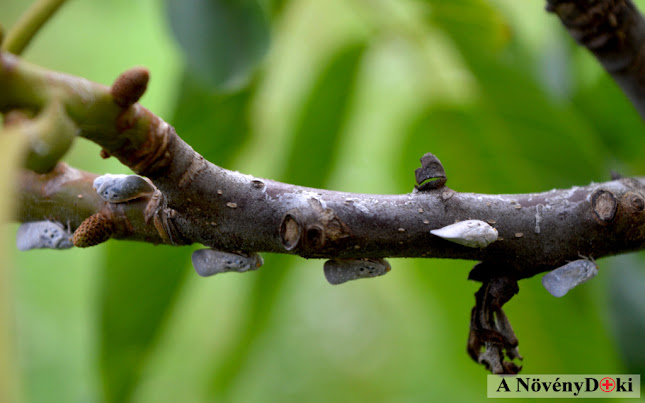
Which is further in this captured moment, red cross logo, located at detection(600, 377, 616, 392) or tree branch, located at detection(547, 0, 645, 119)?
red cross logo, located at detection(600, 377, 616, 392)

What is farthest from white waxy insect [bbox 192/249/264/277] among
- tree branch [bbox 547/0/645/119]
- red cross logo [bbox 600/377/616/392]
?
red cross logo [bbox 600/377/616/392]

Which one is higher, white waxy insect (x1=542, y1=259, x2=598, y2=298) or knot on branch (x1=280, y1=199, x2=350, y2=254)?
white waxy insect (x1=542, y1=259, x2=598, y2=298)

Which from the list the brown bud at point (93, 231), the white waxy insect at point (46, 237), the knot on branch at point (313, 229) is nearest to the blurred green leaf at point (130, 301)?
the white waxy insect at point (46, 237)

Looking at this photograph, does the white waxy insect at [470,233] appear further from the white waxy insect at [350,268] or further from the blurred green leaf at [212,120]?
the blurred green leaf at [212,120]

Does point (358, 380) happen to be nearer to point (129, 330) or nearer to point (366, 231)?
point (129, 330)

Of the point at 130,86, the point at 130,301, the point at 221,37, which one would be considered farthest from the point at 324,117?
the point at 130,86

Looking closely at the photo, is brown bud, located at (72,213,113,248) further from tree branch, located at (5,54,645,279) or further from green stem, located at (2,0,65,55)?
green stem, located at (2,0,65,55)
